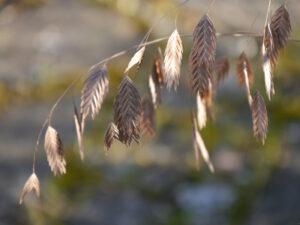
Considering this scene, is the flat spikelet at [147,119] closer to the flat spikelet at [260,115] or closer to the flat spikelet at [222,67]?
the flat spikelet at [222,67]

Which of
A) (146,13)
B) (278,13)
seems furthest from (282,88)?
Result: (278,13)

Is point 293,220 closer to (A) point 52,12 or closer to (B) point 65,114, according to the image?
(B) point 65,114

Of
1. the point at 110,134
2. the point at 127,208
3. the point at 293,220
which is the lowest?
the point at 293,220

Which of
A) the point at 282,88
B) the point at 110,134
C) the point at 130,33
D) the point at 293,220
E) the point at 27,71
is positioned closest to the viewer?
the point at 110,134

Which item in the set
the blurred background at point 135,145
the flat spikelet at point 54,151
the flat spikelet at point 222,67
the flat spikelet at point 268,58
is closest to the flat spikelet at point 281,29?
the flat spikelet at point 268,58

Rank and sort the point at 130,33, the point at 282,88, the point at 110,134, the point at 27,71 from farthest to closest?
the point at 130,33, the point at 27,71, the point at 282,88, the point at 110,134

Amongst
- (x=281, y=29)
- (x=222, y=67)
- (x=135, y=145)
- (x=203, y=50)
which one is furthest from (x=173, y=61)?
(x=135, y=145)

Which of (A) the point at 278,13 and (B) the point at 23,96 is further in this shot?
(B) the point at 23,96
